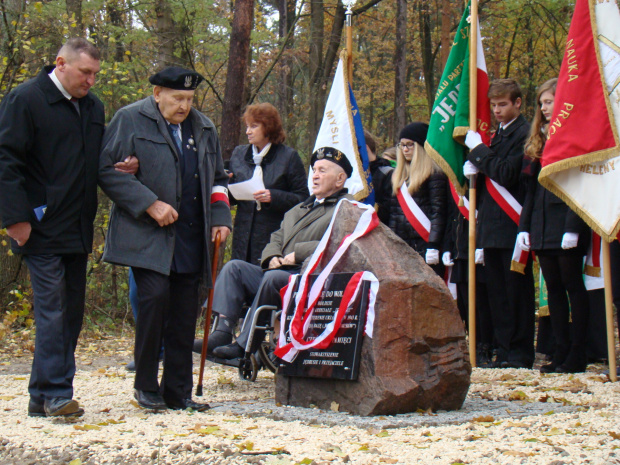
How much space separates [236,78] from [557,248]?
16.5 feet

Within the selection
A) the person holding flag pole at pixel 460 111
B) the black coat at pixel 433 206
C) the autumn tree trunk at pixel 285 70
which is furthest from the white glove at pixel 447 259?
the autumn tree trunk at pixel 285 70

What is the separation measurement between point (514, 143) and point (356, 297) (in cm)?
279

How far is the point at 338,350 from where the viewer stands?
4523 millimetres

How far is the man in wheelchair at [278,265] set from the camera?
5.49m

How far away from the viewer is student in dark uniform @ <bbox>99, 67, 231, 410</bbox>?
4496 millimetres

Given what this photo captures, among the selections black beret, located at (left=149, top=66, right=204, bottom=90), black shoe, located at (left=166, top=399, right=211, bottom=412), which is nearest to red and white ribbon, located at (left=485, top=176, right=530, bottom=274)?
black shoe, located at (left=166, top=399, right=211, bottom=412)

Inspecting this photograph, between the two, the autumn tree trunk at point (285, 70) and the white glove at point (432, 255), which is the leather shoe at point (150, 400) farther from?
the autumn tree trunk at point (285, 70)

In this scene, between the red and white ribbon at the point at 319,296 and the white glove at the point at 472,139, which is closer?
the red and white ribbon at the point at 319,296

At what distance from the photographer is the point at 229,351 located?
17.9ft

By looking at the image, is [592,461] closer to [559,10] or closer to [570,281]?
[570,281]

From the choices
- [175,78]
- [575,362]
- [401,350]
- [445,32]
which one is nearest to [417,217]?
[575,362]

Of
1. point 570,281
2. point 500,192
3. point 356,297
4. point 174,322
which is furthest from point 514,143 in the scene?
point 174,322

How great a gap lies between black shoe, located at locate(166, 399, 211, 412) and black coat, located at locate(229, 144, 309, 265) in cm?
207

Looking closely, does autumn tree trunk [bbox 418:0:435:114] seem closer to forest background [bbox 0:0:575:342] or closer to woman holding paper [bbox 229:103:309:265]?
forest background [bbox 0:0:575:342]
